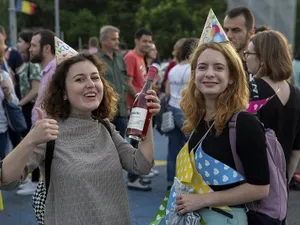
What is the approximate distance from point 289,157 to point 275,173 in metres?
1.15

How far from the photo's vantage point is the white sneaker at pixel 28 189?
6871 mm

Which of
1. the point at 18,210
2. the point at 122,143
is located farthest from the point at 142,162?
the point at 18,210

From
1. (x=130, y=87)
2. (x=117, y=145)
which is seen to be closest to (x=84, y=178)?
(x=117, y=145)

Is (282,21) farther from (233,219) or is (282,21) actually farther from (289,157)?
(233,219)

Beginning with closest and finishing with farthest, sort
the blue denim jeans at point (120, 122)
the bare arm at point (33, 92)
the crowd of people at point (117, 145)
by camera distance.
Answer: the crowd of people at point (117, 145) → the bare arm at point (33, 92) → the blue denim jeans at point (120, 122)

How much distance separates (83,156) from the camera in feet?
8.82

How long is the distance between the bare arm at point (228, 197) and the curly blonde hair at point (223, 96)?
0.93 feet

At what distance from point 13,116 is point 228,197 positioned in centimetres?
430

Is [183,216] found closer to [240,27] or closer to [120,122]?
[240,27]

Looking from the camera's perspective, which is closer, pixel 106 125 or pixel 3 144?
pixel 106 125

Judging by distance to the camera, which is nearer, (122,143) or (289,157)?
(122,143)

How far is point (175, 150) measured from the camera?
6922 mm

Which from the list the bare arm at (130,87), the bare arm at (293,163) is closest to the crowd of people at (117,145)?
the bare arm at (293,163)

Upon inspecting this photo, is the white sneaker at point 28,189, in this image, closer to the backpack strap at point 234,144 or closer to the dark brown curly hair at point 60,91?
the dark brown curly hair at point 60,91
